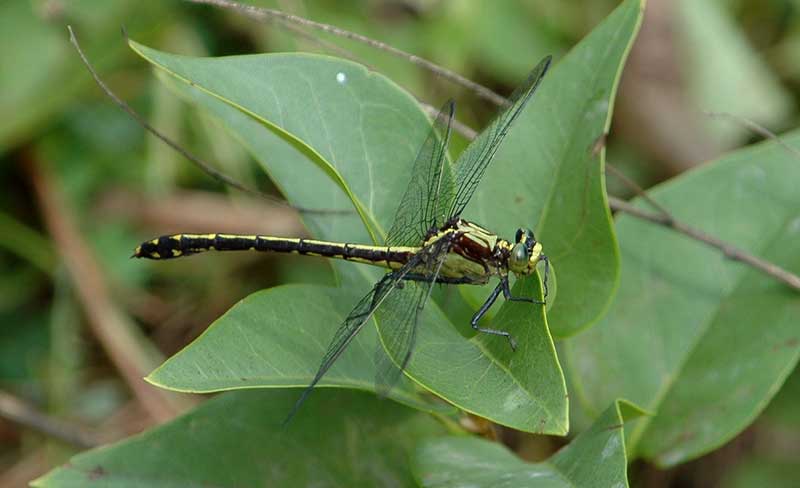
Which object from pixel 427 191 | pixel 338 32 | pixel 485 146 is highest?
pixel 338 32

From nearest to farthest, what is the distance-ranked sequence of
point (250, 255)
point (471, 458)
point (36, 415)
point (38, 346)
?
1. point (471, 458)
2. point (36, 415)
3. point (38, 346)
4. point (250, 255)

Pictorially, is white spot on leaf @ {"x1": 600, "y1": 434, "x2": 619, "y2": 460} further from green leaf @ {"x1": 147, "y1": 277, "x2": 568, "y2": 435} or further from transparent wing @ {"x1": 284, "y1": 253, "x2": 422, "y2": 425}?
transparent wing @ {"x1": 284, "y1": 253, "x2": 422, "y2": 425}

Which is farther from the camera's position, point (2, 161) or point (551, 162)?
point (2, 161)

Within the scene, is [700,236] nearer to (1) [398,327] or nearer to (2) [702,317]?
(2) [702,317]

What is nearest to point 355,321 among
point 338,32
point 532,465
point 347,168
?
point 347,168

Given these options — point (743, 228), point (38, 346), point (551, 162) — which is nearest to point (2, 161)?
point (38, 346)

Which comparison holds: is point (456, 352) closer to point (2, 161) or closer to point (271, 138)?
point (271, 138)

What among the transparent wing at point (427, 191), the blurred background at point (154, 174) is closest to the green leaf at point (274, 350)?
the transparent wing at point (427, 191)

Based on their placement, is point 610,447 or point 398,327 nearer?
point 610,447
